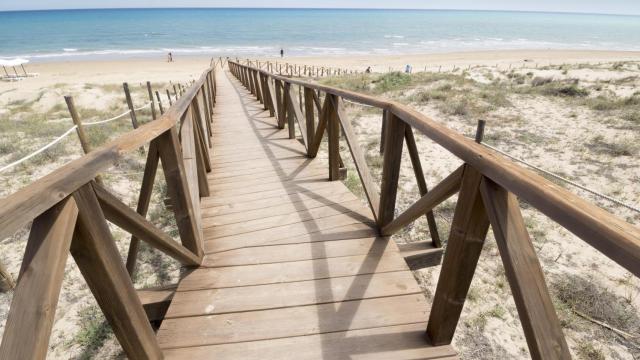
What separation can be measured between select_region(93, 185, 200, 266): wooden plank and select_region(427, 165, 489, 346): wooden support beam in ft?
5.19

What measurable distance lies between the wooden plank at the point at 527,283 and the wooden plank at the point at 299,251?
1.56m

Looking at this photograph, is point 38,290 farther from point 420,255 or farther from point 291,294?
point 420,255

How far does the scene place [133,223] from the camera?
1.67 m

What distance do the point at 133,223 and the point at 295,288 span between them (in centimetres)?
122

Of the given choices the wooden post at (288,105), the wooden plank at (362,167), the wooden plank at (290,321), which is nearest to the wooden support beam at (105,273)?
the wooden plank at (290,321)

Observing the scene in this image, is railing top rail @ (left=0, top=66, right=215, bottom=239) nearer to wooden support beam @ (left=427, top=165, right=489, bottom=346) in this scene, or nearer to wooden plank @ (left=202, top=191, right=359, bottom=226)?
wooden support beam @ (left=427, top=165, right=489, bottom=346)

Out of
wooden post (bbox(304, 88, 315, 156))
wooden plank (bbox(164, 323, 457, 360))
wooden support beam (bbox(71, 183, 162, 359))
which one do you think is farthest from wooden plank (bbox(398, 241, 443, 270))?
wooden post (bbox(304, 88, 315, 156))

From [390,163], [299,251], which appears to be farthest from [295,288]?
[390,163]

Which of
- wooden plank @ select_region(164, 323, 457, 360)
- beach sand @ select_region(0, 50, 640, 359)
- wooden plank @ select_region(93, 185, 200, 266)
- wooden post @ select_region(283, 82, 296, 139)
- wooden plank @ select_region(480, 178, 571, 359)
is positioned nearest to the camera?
wooden plank @ select_region(480, 178, 571, 359)

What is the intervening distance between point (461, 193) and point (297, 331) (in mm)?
1311

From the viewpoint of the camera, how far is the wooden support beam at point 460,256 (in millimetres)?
1507

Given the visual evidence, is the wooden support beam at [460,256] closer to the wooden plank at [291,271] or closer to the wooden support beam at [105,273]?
the wooden plank at [291,271]

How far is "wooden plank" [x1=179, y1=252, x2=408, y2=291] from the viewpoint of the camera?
248 centimetres

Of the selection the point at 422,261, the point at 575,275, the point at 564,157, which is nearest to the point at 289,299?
the point at 422,261
